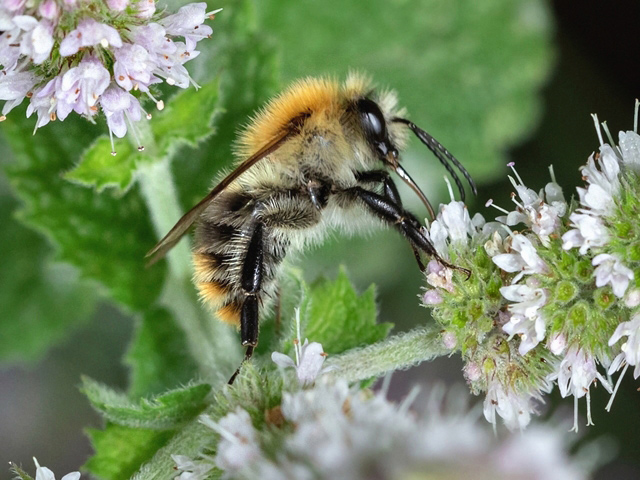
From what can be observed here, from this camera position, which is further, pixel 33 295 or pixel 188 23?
pixel 33 295

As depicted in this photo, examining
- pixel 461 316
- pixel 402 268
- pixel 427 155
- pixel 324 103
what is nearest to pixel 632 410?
pixel 402 268

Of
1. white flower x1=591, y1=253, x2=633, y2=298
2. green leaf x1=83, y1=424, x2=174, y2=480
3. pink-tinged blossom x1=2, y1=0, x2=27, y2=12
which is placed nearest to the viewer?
pink-tinged blossom x1=2, y1=0, x2=27, y2=12

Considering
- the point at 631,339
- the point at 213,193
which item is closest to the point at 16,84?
the point at 213,193

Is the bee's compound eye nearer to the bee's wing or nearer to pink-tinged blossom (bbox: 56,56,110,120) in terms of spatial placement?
the bee's wing

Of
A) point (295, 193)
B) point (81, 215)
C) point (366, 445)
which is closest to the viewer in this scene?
point (366, 445)

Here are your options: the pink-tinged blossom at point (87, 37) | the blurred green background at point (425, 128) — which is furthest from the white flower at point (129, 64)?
the blurred green background at point (425, 128)

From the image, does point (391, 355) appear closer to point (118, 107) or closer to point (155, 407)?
point (155, 407)

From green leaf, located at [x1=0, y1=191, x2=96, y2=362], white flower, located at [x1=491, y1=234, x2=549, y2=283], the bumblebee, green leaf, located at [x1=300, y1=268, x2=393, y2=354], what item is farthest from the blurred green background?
white flower, located at [x1=491, y1=234, x2=549, y2=283]
